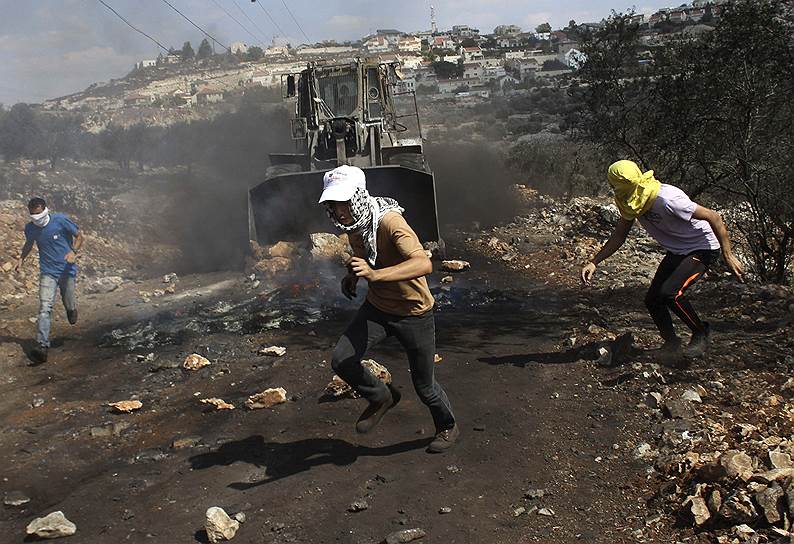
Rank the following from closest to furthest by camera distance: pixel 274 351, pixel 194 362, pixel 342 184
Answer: pixel 342 184, pixel 194 362, pixel 274 351

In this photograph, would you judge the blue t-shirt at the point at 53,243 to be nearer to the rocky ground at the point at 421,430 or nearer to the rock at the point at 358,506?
the rocky ground at the point at 421,430

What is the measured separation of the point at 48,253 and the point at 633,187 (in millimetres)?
5349

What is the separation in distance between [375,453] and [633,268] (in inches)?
211

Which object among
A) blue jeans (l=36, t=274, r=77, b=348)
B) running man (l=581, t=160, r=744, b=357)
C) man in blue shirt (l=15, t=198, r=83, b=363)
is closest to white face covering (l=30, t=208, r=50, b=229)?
man in blue shirt (l=15, t=198, r=83, b=363)

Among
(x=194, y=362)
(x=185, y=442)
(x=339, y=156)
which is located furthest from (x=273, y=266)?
(x=185, y=442)

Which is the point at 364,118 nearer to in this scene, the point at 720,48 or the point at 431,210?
the point at 431,210

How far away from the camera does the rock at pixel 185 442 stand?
15.0 ft

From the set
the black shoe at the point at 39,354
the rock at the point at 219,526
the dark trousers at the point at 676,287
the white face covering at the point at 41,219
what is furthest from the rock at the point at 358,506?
the white face covering at the point at 41,219

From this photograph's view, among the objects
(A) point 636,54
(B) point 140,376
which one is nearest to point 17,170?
(B) point 140,376

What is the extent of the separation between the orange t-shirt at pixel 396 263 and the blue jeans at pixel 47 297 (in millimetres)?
4157

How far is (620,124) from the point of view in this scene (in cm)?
1195

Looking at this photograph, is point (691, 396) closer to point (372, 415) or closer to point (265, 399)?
point (372, 415)

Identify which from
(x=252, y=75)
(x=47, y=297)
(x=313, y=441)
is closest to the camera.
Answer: (x=313, y=441)

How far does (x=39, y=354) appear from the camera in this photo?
6645 mm
